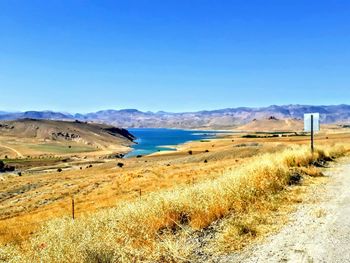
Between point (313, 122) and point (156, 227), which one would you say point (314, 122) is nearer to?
point (313, 122)

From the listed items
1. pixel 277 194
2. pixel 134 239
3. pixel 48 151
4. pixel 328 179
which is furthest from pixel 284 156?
pixel 48 151

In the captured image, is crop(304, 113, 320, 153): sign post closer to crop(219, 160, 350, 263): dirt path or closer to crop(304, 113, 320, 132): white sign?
crop(304, 113, 320, 132): white sign

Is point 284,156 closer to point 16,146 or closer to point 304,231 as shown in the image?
point 304,231

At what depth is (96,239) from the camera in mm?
7457

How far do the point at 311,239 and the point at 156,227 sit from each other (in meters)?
3.47

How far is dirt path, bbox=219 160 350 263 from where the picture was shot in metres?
7.24

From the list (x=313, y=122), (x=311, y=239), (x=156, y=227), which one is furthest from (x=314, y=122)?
(x=156, y=227)

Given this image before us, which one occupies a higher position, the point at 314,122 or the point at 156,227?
the point at 314,122

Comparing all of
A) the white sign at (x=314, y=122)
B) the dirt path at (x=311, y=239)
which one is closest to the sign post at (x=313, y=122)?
the white sign at (x=314, y=122)

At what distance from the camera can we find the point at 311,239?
8.23 meters

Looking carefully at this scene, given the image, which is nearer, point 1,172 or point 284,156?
point 284,156

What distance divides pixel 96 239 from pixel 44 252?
101cm

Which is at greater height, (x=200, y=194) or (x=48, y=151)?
(x=200, y=194)

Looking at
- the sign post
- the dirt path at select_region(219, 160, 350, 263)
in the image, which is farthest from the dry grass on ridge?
the sign post
